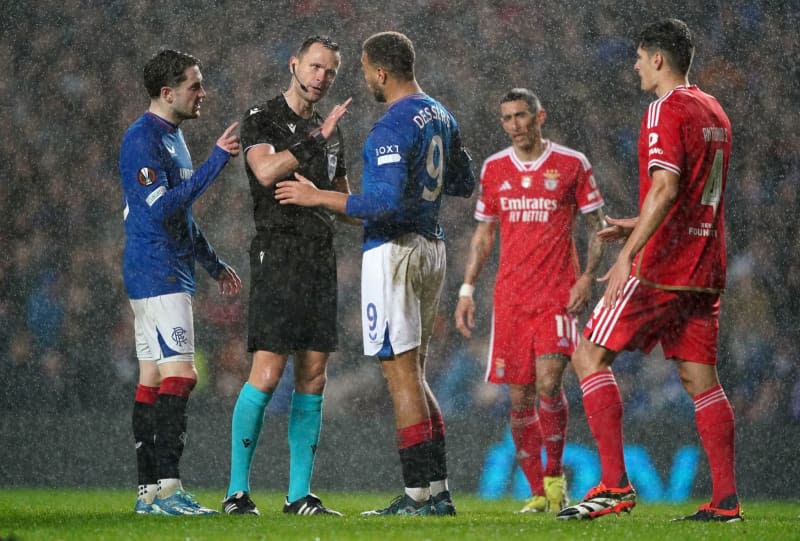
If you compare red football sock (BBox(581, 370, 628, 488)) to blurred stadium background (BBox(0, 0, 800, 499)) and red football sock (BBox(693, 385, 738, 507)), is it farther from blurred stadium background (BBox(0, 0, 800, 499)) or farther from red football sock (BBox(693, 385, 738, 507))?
blurred stadium background (BBox(0, 0, 800, 499))

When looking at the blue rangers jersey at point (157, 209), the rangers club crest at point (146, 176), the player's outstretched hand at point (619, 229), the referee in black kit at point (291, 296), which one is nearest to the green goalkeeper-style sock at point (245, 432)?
the referee in black kit at point (291, 296)

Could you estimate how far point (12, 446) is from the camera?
25.3ft

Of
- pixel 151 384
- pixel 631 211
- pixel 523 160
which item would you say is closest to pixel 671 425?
pixel 631 211

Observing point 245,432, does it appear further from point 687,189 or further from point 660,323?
point 687,189

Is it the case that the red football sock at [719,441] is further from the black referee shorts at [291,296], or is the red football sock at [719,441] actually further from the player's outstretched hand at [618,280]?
the black referee shorts at [291,296]

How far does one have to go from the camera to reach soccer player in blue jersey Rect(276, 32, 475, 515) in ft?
14.5

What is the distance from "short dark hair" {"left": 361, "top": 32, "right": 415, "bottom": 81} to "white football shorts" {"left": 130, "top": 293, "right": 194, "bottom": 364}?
1291 millimetres

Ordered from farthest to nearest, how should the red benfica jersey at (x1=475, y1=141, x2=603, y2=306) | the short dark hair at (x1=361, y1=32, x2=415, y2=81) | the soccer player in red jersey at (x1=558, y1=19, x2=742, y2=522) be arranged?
the red benfica jersey at (x1=475, y1=141, x2=603, y2=306)
the short dark hair at (x1=361, y1=32, x2=415, y2=81)
the soccer player in red jersey at (x1=558, y1=19, x2=742, y2=522)

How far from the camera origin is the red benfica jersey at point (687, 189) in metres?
4.44

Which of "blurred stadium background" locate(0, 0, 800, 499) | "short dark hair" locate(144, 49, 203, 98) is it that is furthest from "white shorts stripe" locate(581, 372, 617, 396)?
"blurred stadium background" locate(0, 0, 800, 499)

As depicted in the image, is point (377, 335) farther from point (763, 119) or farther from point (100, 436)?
point (763, 119)

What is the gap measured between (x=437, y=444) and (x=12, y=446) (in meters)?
4.09

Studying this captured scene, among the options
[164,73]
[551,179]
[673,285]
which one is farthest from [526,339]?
[164,73]

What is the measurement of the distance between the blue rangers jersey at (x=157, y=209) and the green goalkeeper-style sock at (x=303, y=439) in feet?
2.24
